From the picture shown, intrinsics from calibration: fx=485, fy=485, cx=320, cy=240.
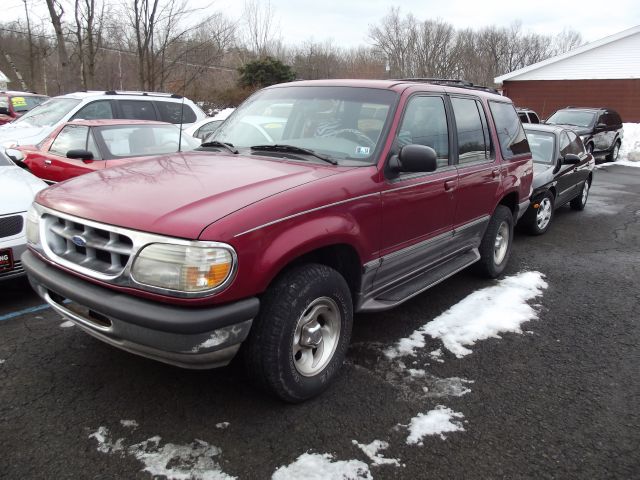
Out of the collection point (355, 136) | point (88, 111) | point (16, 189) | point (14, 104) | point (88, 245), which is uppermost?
point (355, 136)

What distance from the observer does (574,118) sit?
52.2 ft

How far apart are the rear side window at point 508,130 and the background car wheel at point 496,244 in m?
0.61

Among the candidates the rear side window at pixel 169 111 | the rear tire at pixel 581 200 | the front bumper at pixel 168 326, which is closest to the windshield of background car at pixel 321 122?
the front bumper at pixel 168 326

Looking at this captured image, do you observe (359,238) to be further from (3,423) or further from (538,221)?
(538,221)

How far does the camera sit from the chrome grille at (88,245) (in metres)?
2.45

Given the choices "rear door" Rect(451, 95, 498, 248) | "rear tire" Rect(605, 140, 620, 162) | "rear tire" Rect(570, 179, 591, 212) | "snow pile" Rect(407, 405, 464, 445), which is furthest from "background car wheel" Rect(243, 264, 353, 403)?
"rear tire" Rect(605, 140, 620, 162)

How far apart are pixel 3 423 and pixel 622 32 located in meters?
29.6

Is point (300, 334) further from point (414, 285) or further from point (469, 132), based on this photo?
point (469, 132)

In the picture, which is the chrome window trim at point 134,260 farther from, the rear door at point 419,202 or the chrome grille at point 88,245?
the rear door at point 419,202

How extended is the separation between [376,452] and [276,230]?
1269 millimetres

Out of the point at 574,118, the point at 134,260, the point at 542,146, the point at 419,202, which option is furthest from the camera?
the point at 574,118

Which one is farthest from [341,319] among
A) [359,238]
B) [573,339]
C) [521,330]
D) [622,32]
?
[622,32]

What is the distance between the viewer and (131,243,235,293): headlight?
2.26 m

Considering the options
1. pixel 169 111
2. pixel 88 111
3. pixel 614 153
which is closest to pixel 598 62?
pixel 614 153
